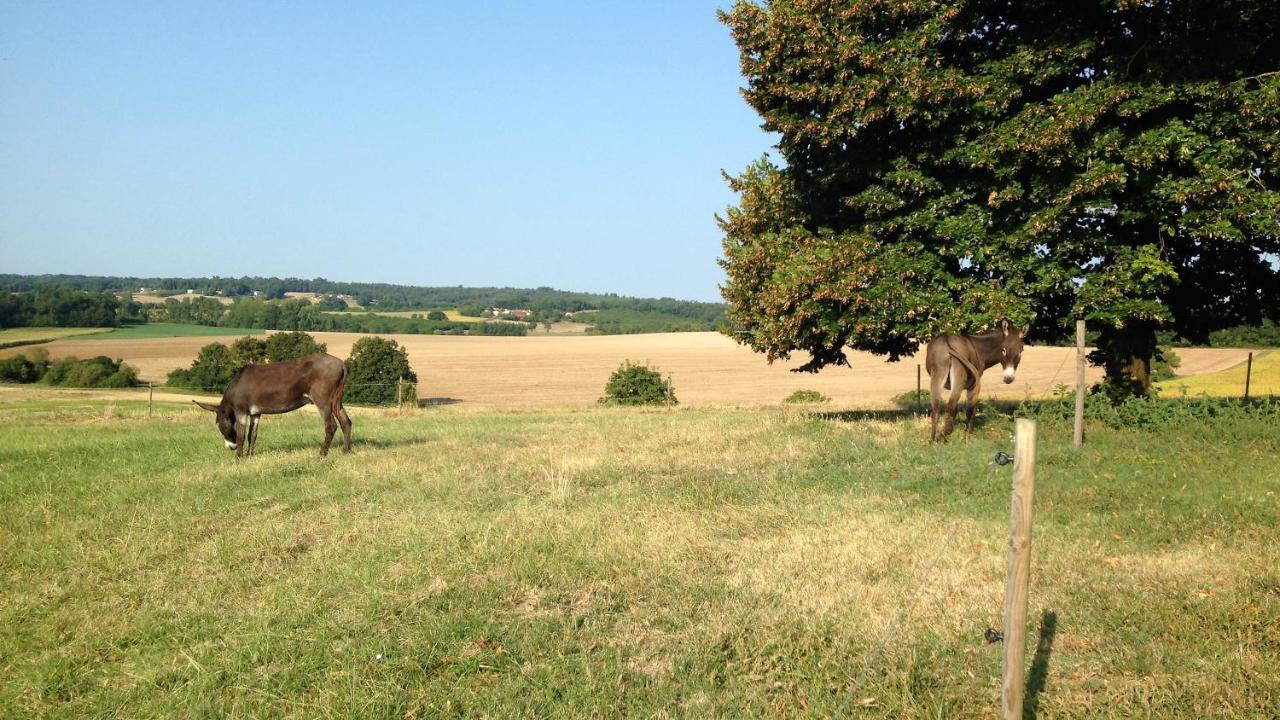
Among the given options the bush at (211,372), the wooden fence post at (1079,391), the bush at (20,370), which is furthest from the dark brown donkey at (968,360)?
the bush at (20,370)

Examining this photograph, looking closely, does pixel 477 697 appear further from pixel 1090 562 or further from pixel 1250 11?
pixel 1250 11

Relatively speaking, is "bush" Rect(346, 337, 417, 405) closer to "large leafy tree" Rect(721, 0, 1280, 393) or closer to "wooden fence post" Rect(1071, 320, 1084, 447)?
"large leafy tree" Rect(721, 0, 1280, 393)

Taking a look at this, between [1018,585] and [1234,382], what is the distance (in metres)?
39.2

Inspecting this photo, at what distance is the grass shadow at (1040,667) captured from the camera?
5.67 meters

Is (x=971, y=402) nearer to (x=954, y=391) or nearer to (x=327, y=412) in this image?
(x=954, y=391)

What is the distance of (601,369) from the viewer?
7581 cm

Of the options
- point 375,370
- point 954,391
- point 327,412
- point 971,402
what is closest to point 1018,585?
point 954,391

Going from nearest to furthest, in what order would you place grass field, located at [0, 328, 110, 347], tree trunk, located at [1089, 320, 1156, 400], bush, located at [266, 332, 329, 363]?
tree trunk, located at [1089, 320, 1156, 400], bush, located at [266, 332, 329, 363], grass field, located at [0, 328, 110, 347]

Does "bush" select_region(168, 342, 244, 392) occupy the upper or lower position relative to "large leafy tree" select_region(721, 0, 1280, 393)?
lower

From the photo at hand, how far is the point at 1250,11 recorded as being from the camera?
1507cm

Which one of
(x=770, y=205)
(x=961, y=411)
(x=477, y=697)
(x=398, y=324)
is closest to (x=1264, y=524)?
(x=477, y=697)

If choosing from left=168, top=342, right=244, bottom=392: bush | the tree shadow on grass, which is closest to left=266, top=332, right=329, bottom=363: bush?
left=168, top=342, right=244, bottom=392: bush

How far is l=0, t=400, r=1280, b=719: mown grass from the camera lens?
6027mm

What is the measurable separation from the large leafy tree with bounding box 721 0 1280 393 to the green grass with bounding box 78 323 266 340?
92166 mm
